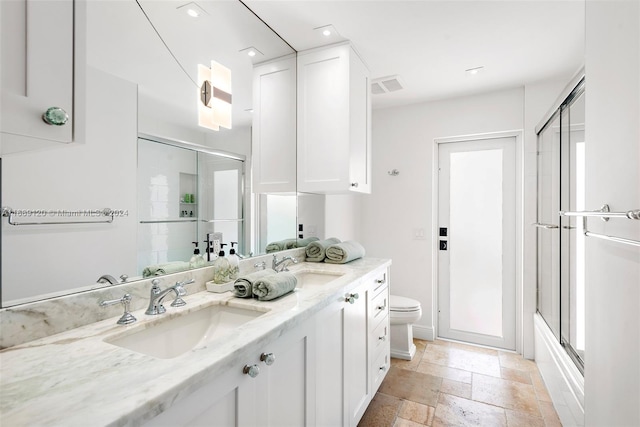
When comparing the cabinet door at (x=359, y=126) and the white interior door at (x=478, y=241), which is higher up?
the cabinet door at (x=359, y=126)

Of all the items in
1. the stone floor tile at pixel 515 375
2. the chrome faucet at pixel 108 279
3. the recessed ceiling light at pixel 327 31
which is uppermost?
the recessed ceiling light at pixel 327 31

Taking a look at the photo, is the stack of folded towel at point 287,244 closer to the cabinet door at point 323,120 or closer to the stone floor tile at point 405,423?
the cabinet door at point 323,120

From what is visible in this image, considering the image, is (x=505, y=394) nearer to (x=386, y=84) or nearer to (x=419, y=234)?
(x=419, y=234)

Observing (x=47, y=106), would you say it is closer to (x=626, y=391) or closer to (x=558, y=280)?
(x=626, y=391)

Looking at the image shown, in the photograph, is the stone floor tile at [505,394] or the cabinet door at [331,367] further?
the stone floor tile at [505,394]

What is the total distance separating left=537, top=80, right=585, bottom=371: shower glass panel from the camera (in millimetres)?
1736

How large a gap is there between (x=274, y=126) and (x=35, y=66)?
1544 millimetres

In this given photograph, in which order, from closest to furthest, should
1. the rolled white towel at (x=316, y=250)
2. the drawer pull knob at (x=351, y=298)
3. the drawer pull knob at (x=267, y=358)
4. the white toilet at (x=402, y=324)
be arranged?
the drawer pull knob at (x=267, y=358), the drawer pull knob at (x=351, y=298), the rolled white towel at (x=316, y=250), the white toilet at (x=402, y=324)

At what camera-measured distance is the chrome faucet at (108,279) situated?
106 centimetres

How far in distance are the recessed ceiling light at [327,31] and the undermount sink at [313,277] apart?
5.07 feet

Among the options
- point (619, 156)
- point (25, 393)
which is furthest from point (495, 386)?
point (25, 393)

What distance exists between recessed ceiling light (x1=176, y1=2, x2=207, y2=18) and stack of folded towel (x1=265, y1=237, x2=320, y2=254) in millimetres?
1326

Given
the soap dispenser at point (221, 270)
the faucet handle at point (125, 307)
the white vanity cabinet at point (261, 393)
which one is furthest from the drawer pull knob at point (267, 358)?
the soap dispenser at point (221, 270)

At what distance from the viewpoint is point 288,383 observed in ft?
3.63
